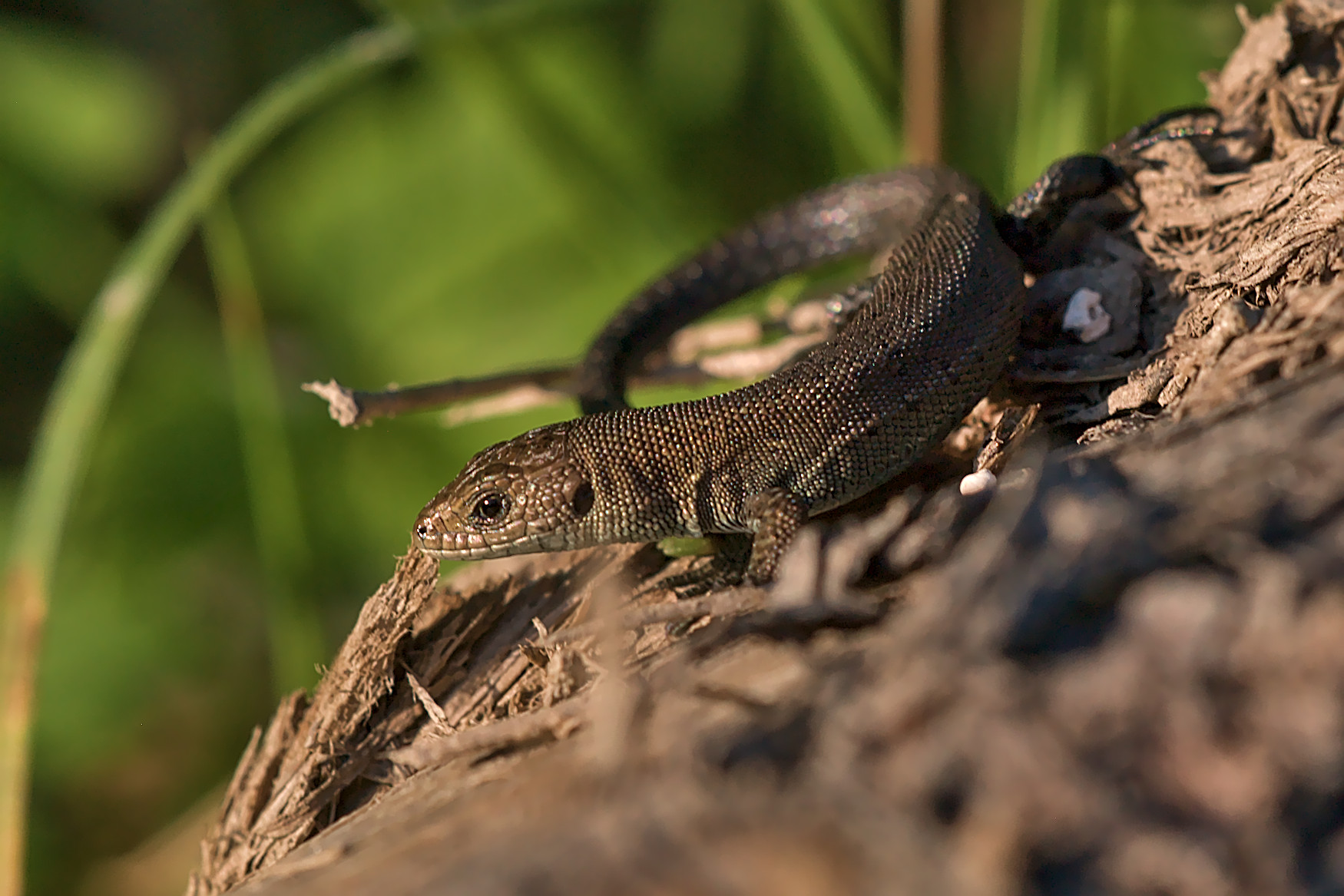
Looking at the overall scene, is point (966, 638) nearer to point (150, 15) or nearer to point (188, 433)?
point (188, 433)

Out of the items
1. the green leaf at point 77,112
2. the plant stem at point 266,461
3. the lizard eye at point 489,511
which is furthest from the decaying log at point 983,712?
the green leaf at point 77,112

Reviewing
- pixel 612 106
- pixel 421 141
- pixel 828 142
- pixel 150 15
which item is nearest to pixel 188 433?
pixel 421 141

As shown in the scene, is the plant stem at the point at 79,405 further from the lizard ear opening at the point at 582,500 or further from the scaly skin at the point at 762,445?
the lizard ear opening at the point at 582,500

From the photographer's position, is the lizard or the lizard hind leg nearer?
the lizard hind leg

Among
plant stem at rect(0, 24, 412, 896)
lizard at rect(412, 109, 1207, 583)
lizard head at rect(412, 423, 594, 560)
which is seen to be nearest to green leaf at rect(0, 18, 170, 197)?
plant stem at rect(0, 24, 412, 896)

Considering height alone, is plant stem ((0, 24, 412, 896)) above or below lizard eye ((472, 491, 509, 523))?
above

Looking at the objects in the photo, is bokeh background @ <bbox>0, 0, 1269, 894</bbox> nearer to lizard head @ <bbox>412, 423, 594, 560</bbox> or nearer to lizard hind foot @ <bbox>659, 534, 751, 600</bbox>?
lizard head @ <bbox>412, 423, 594, 560</bbox>

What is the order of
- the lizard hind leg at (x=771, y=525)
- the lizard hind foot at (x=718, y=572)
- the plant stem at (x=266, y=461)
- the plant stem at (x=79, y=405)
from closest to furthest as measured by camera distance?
the lizard hind leg at (x=771, y=525) < the lizard hind foot at (x=718, y=572) < the plant stem at (x=79, y=405) < the plant stem at (x=266, y=461)

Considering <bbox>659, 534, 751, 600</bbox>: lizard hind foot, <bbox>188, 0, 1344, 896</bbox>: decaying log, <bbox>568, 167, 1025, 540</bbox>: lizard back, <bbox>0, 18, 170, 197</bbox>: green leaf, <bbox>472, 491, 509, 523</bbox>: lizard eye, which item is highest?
<bbox>0, 18, 170, 197</bbox>: green leaf
